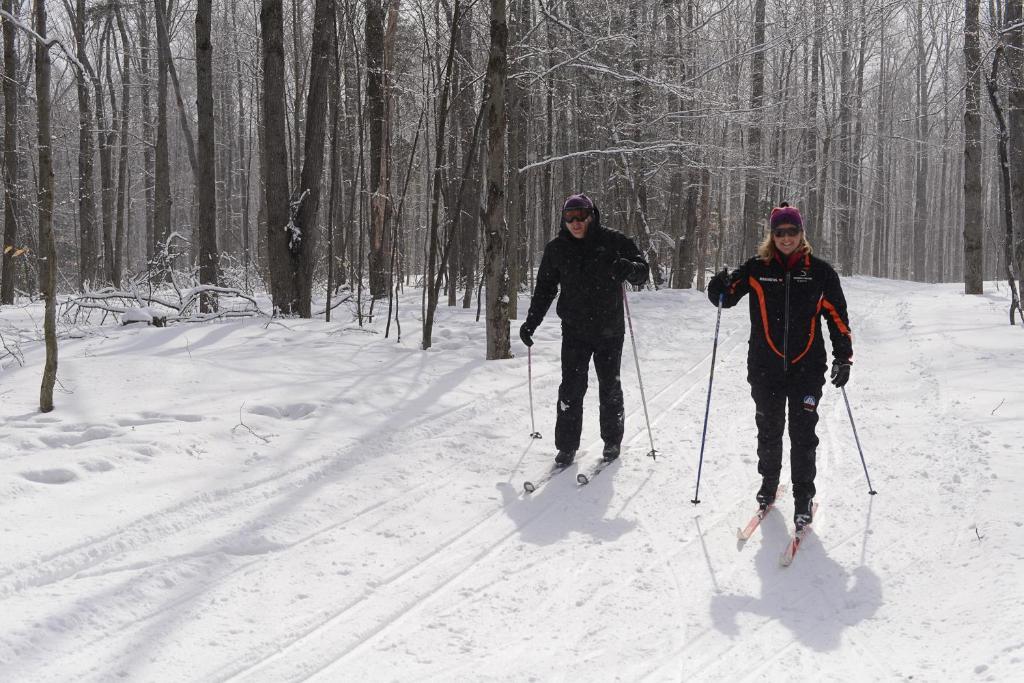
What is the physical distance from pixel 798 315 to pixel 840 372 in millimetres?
411

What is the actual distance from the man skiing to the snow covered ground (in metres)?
0.32

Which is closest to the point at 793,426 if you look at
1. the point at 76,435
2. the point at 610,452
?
the point at 610,452

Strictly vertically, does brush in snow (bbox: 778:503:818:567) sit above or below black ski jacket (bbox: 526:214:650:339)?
below

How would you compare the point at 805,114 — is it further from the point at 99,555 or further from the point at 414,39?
the point at 99,555

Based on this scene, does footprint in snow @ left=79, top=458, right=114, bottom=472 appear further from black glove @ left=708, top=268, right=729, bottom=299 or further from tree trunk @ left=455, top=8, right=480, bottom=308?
tree trunk @ left=455, top=8, right=480, bottom=308

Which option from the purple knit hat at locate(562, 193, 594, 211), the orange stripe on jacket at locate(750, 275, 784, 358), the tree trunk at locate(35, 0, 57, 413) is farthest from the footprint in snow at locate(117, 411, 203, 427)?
the orange stripe on jacket at locate(750, 275, 784, 358)

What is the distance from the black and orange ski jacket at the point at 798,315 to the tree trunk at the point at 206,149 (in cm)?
1056

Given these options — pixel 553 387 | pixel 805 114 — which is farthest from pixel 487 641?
pixel 805 114

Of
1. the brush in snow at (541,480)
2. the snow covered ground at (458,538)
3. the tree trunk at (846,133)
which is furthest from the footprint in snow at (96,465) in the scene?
the tree trunk at (846,133)

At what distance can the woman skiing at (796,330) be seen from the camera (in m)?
4.52

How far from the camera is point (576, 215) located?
18.2 feet

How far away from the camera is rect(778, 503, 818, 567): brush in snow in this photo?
4.04 m

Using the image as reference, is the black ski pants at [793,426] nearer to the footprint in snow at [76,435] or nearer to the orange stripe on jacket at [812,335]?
the orange stripe on jacket at [812,335]

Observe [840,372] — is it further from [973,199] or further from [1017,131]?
[973,199]
